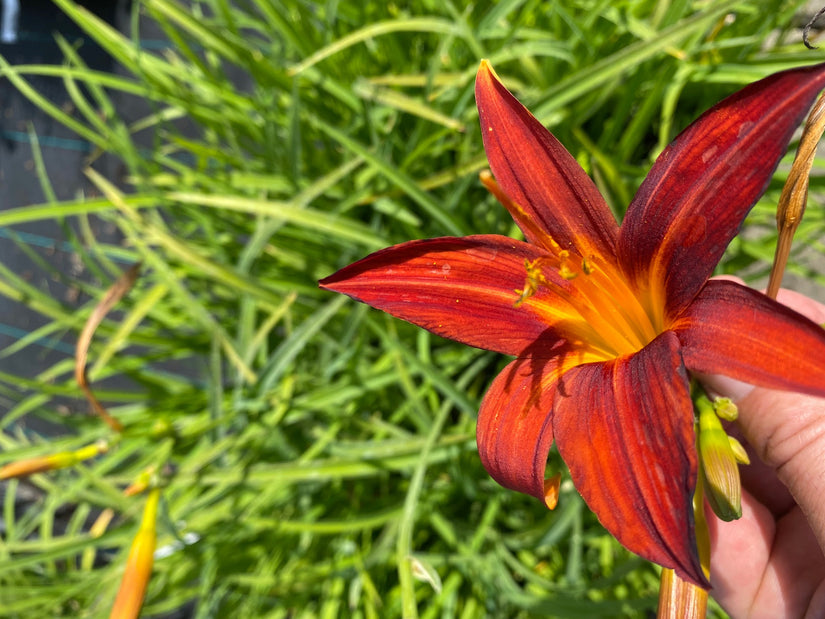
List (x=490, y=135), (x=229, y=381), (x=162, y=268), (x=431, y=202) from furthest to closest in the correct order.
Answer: (x=229, y=381) < (x=162, y=268) < (x=431, y=202) < (x=490, y=135)

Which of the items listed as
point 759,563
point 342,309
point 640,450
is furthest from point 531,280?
point 342,309

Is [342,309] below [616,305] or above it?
below

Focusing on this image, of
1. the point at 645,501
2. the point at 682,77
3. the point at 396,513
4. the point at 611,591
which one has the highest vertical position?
the point at 682,77

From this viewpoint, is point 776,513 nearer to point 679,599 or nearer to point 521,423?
point 679,599

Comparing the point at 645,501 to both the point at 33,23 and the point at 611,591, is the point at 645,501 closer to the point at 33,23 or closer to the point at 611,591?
the point at 611,591

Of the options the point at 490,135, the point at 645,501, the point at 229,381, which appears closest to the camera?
the point at 645,501

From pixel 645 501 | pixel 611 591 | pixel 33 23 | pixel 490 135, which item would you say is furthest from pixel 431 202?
pixel 33 23

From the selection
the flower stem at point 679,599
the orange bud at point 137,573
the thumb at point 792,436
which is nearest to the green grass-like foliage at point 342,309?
the orange bud at point 137,573
